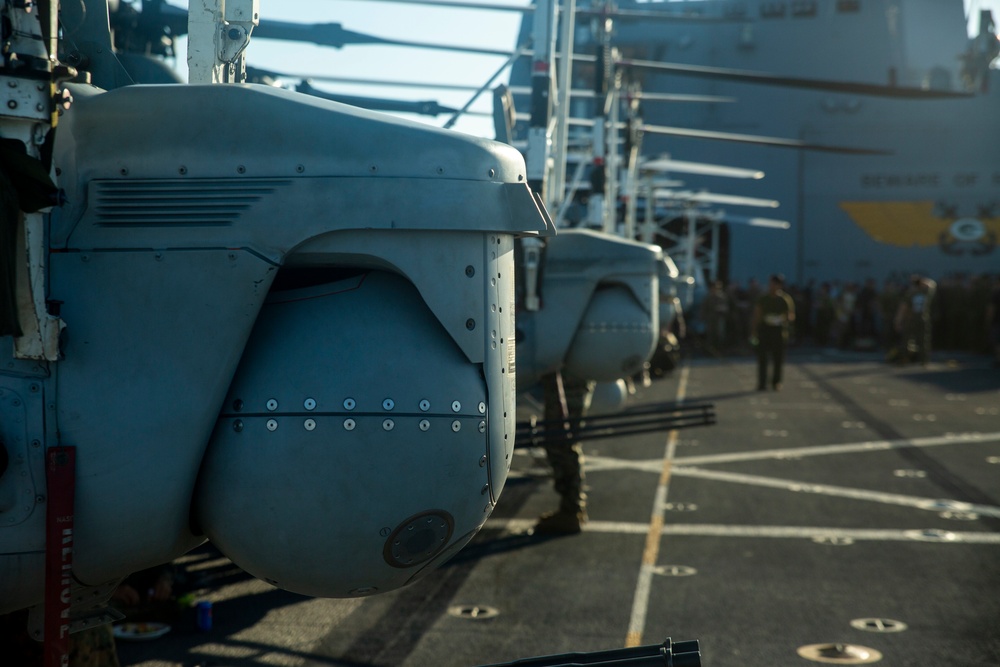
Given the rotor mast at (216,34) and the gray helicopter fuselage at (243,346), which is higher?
the rotor mast at (216,34)

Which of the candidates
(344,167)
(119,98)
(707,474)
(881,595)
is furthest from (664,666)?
(707,474)

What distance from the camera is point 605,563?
6.54 m

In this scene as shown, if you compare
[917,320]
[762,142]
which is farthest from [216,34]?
[917,320]

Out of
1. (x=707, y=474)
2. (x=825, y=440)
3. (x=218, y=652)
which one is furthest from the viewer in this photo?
(x=825, y=440)

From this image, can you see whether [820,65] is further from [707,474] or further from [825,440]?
[707,474]

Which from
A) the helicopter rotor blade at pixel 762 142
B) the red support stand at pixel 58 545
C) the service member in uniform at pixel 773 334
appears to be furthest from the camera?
the service member in uniform at pixel 773 334

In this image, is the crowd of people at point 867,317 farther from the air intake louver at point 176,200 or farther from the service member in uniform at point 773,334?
the air intake louver at point 176,200

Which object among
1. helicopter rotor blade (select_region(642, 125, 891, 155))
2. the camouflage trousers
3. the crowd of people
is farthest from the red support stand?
the crowd of people

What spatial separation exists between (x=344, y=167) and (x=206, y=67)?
2.97 feet

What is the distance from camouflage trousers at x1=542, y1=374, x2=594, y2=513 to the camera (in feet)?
23.6

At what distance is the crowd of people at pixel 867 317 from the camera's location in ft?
86.3

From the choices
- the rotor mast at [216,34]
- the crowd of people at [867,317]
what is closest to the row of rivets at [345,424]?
the rotor mast at [216,34]

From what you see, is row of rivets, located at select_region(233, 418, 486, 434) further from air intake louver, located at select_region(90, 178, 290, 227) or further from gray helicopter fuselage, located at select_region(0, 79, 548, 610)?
air intake louver, located at select_region(90, 178, 290, 227)

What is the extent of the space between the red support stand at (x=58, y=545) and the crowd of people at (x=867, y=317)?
2305cm
